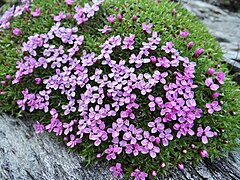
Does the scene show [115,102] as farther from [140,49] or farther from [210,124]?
[210,124]

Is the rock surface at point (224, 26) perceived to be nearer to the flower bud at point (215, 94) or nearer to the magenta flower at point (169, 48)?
the flower bud at point (215, 94)

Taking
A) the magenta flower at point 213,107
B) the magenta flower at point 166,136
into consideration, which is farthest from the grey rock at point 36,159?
the magenta flower at point 213,107

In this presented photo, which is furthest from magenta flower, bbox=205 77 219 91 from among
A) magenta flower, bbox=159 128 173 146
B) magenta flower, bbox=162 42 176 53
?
magenta flower, bbox=159 128 173 146

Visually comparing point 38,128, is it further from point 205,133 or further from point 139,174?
point 205,133

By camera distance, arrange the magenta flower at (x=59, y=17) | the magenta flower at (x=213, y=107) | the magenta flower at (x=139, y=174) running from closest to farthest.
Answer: the magenta flower at (x=139, y=174) < the magenta flower at (x=213, y=107) < the magenta flower at (x=59, y=17)

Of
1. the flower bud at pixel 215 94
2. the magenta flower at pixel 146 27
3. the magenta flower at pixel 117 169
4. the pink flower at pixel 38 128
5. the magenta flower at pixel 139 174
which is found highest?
the magenta flower at pixel 146 27

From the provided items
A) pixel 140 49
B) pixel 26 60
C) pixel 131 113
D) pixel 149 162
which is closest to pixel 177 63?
pixel 140 49

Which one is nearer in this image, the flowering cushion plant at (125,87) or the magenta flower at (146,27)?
the flowering cushion plant at (125,87)

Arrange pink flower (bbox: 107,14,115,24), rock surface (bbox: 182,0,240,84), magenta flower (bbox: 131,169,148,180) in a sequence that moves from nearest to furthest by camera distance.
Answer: magenta flower (bbox: 131,169,148,180)
pink flower (bbox: 107,14,115,24)
rock surface (bbox: 182,0,240,84)

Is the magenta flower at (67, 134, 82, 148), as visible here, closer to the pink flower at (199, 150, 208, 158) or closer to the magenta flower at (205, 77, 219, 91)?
the pink flower at (199, 150, 208, 158)
